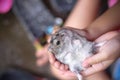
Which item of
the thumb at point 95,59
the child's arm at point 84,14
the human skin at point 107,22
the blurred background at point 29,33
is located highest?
the blurred background at point 29,33

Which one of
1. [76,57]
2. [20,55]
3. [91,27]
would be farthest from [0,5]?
[76,57]

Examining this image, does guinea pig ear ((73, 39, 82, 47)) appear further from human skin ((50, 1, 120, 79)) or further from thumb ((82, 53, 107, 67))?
human skin ((50, 1, 120, 79))

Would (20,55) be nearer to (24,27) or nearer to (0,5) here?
(24,27)

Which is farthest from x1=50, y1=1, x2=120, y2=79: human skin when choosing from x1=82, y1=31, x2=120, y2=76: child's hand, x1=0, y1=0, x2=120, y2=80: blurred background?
x1=0, y1=0, x2=120, y2=80: blurred background

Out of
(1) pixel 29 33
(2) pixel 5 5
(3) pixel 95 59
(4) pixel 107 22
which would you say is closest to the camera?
(3) pixel 95 59

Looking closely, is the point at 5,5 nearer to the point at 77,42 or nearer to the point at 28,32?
the point at 28,32

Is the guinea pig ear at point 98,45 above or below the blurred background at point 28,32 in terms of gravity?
below

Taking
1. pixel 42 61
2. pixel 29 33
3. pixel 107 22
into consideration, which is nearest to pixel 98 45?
pixel 107 22

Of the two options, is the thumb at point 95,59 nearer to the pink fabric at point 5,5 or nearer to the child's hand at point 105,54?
the child's hand at point 105,54

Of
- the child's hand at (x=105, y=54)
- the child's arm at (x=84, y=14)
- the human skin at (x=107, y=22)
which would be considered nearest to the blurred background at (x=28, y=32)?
the child's arm at (x=84, y=14)
